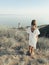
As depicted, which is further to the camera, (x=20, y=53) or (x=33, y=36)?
(x=20, y=53)

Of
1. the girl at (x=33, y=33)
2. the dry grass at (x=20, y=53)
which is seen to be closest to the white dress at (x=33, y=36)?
the girl at (x=33, y=33)

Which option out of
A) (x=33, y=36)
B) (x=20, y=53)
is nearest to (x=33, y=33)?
(x=33, y=36)

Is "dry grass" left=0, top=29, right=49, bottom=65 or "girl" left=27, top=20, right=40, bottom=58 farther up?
"girl" left=27, top=20, right=40, bottom=58

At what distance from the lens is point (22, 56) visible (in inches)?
491

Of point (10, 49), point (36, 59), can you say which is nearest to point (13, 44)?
point (10, 49)

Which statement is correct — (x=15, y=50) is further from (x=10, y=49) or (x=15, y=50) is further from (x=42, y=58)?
(x=42, y=58)

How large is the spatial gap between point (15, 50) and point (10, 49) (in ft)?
0.95

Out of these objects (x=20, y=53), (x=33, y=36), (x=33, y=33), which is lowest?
(x=20, y=53)

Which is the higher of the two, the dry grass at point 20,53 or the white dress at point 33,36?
the white dress at point 33,36

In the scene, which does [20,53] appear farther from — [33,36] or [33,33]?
[33,33]

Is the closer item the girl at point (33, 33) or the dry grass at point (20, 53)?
the dry grass at point (20, 53)

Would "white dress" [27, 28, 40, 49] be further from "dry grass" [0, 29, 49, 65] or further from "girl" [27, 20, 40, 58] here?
"dry grass" [0, 29, 49, 65]

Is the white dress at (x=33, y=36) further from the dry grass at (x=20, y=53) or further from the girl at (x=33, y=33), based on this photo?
the dry grass at (x=20, y=53)

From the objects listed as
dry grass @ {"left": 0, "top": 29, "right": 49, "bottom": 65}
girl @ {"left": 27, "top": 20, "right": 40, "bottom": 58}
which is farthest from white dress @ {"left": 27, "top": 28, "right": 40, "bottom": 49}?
dry grass @ {"left": 0, "top": 29, "right": 49, "bottom": 65}
